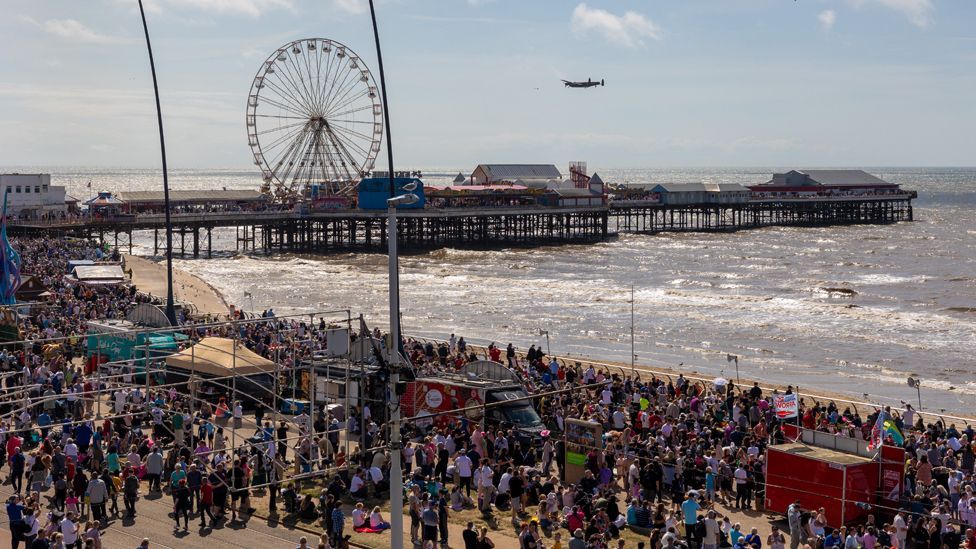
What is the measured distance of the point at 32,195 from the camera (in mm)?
76375

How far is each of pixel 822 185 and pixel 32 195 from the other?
248 ft

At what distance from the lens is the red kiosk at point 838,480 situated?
17.5m

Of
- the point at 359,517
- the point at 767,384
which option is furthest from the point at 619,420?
the point at 767,384

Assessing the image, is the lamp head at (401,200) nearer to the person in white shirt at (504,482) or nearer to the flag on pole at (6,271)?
the person in white shirt at (504,482)

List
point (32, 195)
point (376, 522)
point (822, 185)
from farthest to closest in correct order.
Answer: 1. point (822, 185)
2. point (32, 195)
3. point (376, 522)

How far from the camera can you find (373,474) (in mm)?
18422

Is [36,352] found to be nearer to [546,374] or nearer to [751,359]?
[546,374]

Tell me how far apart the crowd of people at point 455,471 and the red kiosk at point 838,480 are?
1.03ft

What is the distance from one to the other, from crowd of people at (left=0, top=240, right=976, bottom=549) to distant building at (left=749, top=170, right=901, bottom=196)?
92.6 m

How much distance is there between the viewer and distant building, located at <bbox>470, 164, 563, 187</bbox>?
107000 millimetres

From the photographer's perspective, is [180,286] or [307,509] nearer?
[307,509]

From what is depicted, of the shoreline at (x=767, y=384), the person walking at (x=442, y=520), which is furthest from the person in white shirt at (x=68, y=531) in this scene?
the shoreline at (x=767, y=384)

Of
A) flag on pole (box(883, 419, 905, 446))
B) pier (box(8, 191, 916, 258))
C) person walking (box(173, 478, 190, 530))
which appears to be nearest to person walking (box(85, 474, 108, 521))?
person walking (box(173, 478, 190, 530))

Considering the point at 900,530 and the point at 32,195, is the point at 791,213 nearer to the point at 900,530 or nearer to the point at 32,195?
the point at 32,195
